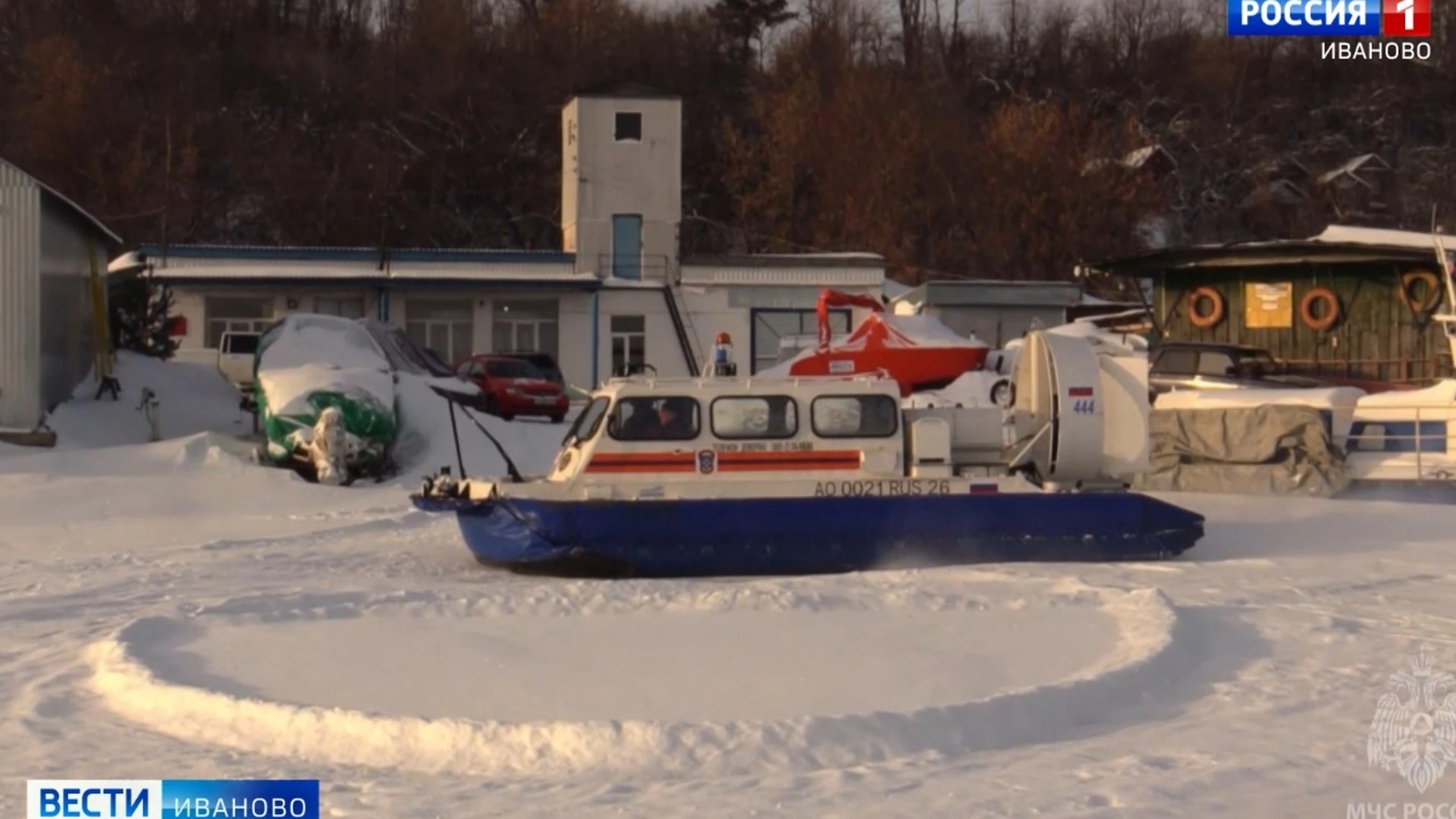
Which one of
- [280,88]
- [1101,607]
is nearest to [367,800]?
[1101,607]

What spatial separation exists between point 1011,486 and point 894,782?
7374 mm

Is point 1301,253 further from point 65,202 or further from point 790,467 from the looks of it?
point 65,202

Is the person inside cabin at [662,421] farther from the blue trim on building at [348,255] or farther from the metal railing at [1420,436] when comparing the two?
the blue trim on building at [348,255]

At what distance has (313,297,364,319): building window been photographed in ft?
137

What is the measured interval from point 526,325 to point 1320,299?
2180 centimetres

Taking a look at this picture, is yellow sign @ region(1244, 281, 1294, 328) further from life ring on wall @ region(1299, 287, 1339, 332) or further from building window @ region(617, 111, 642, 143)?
building window @ region(617, 111, 642, 143)

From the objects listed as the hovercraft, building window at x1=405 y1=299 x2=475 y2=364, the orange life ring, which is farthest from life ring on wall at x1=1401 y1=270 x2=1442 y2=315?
building window at x1=405 y1=299 x2=475 y2=364

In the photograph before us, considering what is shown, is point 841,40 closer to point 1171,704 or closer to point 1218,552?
point 1218,552

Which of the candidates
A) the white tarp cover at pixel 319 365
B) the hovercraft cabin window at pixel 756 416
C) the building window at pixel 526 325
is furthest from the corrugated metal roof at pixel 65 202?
the building window at pixel 526 325

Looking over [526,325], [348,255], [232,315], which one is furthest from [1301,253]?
[232,315]

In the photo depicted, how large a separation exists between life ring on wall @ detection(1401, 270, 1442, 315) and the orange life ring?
3.21 meters

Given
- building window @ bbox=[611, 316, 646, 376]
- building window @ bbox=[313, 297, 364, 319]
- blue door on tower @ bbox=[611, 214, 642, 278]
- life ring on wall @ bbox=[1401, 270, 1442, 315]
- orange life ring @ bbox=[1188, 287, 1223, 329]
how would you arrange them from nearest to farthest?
life ring on wall @ bbox=[1401, 270, 1442, 315] → orange life ring @ bbox=[1188, 287, 1223, 329] → building window @ bbox=[313, 297, 364, 319] → building window @ bbox=[611, 316, 646, 376] → blue door on tower @ bbox=[611, 214, 642, 278]

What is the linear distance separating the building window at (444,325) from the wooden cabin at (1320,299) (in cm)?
1931

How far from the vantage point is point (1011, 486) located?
14.2 metres
